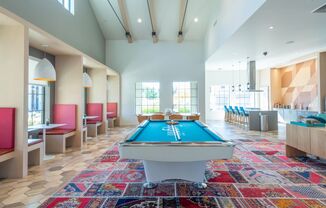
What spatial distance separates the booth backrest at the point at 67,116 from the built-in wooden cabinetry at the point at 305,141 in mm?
5881

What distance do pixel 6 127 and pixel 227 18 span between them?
669 cm

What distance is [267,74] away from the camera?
1316cm

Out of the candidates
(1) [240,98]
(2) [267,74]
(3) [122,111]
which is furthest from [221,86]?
(3) [122,111]

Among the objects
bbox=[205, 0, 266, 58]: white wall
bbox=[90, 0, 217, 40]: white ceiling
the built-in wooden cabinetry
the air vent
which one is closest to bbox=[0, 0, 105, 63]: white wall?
bbox=[90, 0, 217, 40]: white ceiling

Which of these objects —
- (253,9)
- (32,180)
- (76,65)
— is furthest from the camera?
(76,65)

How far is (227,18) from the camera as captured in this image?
6.73m

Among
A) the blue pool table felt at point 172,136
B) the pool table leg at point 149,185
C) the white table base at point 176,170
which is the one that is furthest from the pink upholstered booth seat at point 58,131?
the white table base at point 176,170

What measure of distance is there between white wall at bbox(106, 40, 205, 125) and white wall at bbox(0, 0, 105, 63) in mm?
1008

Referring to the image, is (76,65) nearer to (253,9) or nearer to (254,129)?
(253,9)

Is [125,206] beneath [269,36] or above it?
beneath

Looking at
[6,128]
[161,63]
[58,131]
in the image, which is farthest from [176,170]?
[161,63]

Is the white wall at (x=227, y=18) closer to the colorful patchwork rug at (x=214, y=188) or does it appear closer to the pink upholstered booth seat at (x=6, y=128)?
the colorful patchwork rug at (x=214, y=188)

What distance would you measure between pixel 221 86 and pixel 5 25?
12748mm

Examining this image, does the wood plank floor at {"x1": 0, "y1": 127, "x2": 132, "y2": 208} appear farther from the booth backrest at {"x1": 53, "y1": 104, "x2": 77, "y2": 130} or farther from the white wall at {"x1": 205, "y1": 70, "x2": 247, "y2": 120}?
the white wall at {"x1": 205, "y1": 70, "x2": 247, "y2": 120}
